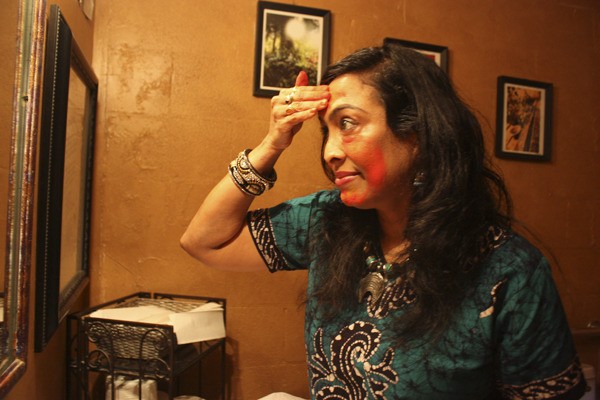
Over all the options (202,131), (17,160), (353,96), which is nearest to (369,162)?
(353,96)

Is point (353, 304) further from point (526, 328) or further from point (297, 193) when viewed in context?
point (297, 193)

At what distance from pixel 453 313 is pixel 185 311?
2.79 feet

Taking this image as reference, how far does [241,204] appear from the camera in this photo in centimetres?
99

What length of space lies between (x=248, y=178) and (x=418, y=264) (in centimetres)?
39

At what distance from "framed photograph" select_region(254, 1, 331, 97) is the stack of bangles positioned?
2.54ft

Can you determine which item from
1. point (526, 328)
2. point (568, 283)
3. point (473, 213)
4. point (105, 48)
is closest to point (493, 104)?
point (568, 283)

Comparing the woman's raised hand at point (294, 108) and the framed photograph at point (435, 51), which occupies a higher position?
the framed photograph at point (435, 51)

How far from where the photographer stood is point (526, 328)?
0.76m

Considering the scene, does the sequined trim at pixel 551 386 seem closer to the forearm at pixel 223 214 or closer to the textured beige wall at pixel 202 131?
the forearm at pixel 223 214

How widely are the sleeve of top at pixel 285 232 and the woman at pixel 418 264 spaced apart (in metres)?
0.10

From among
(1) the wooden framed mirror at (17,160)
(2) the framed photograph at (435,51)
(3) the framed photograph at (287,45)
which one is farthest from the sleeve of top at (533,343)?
(2) the framed photograph at (435,51)

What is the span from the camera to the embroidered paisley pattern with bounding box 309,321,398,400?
31.7 inches

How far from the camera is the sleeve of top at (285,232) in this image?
104 cm

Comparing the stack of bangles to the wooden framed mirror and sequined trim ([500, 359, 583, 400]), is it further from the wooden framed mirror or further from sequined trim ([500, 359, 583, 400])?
sequined trim ([500, 359, 583, 400])
